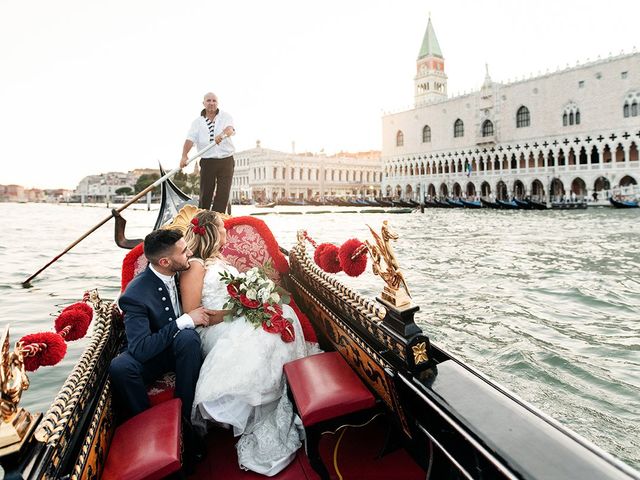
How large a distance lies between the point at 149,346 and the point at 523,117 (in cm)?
2855

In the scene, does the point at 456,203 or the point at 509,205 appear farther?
the point at 456,203

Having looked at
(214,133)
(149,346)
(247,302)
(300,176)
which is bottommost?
(149,346)

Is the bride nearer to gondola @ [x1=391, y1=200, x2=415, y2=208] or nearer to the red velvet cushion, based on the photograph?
the red velvet cushion

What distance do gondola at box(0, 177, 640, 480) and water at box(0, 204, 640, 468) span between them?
25.6 inches

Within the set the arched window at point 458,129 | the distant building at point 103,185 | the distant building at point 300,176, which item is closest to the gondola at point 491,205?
the arched window at point 458,129

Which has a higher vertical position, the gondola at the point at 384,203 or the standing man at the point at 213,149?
the standing man at the point at 213,149

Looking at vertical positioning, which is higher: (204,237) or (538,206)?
(204,237)

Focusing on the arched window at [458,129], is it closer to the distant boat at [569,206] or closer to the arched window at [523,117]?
the arched window at [523,117]

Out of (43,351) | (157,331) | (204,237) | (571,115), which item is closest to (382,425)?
(157,331)

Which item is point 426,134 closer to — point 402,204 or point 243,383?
point 402,204

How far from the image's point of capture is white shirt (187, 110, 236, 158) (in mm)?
3156

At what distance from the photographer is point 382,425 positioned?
1.61 metres

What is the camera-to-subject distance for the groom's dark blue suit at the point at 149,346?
138 cm

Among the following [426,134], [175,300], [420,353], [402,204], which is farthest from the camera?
[426,134]
